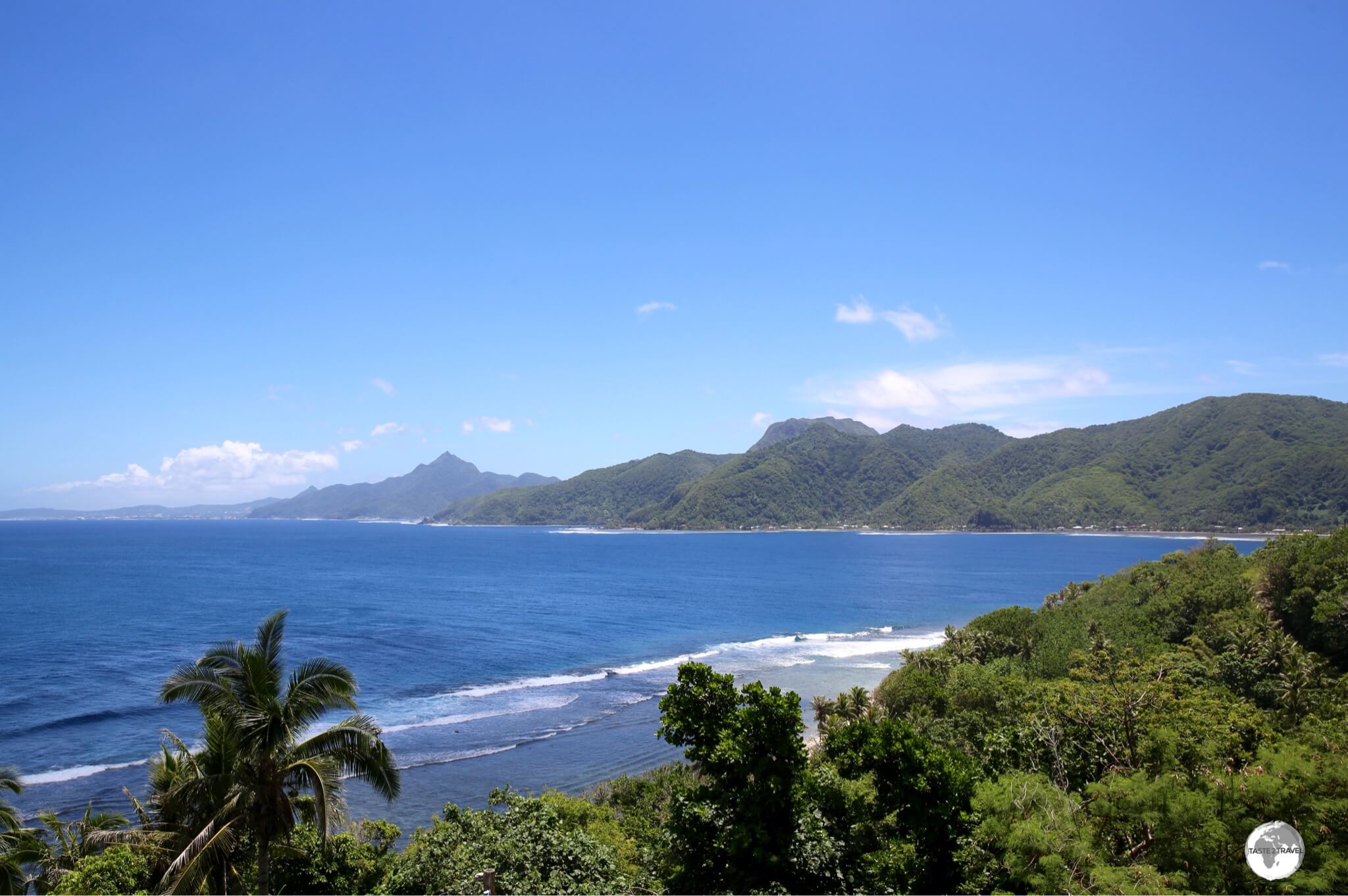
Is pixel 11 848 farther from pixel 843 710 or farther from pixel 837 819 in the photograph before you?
pixel 843 710

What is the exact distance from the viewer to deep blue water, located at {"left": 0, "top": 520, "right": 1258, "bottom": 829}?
36438 millimetres

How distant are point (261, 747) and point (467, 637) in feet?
188

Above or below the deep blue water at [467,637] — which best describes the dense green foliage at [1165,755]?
above

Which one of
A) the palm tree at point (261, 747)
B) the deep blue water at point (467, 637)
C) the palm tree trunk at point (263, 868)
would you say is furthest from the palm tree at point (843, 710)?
the palm tree trunk at point (263, 868)

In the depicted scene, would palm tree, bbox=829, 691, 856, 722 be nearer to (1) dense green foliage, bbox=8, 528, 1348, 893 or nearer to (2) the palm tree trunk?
(1) dense green foliage, bbox=8, 528, 1348, 893

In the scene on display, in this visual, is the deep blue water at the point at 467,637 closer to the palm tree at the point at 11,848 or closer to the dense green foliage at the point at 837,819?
the palm tree at the point at 11,848

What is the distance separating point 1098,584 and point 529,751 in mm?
56756

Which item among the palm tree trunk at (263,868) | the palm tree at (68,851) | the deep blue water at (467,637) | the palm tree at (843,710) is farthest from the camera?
the deep blue water at (467,637)

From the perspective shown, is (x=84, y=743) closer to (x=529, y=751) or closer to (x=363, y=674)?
(x=363, y=674)

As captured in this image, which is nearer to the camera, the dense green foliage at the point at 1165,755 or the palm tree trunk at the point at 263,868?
the palm tree trunk at the point at 263,868

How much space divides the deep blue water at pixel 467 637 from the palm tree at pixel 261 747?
18.6m

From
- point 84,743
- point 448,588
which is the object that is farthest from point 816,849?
point 448,588

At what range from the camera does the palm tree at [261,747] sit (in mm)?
12844

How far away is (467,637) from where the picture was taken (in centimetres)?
6775
